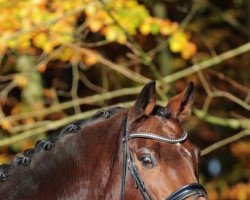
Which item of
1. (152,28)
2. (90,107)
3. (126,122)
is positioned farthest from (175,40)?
(126,122)

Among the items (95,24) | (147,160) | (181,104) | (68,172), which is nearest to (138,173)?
(147,160)

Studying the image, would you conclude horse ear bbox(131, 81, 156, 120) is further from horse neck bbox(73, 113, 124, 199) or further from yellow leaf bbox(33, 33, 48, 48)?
yellow leaf bbox(33, 33, 48, 48)

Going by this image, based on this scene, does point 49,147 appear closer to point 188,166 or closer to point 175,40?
point 188,166

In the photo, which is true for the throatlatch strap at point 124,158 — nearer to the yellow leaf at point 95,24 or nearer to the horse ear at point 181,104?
the horse ear at point 181,104

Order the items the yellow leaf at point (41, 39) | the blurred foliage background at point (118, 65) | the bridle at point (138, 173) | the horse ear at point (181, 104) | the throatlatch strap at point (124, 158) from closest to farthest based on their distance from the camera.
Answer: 1. the bridle at point (138, 173)
2. the throatlatch strap at point (124, 158)
3. the horse ear at point (181, 104)
4. the blurred foliage background at point (118, 65)
5. the yellow leaf at point (41, 39)

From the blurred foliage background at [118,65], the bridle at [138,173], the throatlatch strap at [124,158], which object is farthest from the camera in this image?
the blurred foliage background at [118,65]

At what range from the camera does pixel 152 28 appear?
8508 mm

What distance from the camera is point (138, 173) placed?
3.26m

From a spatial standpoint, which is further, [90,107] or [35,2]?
[90,107]

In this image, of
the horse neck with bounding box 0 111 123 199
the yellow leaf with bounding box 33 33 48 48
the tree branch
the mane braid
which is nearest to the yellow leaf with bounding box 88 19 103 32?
the yellow leaf with bounding box 33 33 48 48

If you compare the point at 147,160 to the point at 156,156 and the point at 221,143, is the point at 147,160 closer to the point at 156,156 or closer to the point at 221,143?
the point at 156,156

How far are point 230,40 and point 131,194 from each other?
10.4m

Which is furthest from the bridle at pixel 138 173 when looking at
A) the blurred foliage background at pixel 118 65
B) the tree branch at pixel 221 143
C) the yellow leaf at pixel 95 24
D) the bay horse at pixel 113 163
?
the yellow leaf at pixel 95 24

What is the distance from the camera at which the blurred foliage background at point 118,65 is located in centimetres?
772
